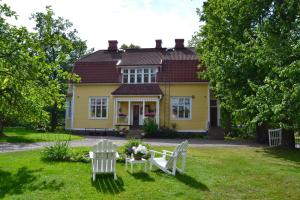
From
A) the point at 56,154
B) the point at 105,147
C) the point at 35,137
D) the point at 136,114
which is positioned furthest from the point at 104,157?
the point at 136,114

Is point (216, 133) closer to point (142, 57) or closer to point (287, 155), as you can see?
point (142, 57)

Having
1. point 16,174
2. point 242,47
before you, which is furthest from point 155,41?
point 16,174

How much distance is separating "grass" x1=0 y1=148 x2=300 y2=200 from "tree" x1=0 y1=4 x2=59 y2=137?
1810mm

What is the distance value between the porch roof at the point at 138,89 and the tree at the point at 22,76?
59.0ft

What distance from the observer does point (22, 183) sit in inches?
350

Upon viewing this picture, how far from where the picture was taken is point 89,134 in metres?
30.5

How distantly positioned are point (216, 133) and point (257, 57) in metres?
12.5

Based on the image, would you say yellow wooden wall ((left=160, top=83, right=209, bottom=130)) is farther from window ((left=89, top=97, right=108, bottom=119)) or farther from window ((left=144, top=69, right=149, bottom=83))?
window ((left=89, top=97, right=108, bottom=119))

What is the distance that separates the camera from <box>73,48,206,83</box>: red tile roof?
30395 mm

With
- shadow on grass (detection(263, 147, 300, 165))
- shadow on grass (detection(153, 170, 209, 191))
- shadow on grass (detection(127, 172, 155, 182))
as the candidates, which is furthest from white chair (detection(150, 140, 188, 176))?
shadow on grass (detection(263, 147, 300, 165))

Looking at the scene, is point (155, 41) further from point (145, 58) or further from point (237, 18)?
point (237, 18)

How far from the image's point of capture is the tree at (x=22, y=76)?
10266mm

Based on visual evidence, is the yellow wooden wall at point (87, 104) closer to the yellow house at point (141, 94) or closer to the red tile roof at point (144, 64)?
the yellow house at point (141, 94)

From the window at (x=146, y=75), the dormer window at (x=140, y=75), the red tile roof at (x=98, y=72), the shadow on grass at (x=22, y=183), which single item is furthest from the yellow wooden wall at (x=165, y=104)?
the shadow on grass at (x=22, y=183)
